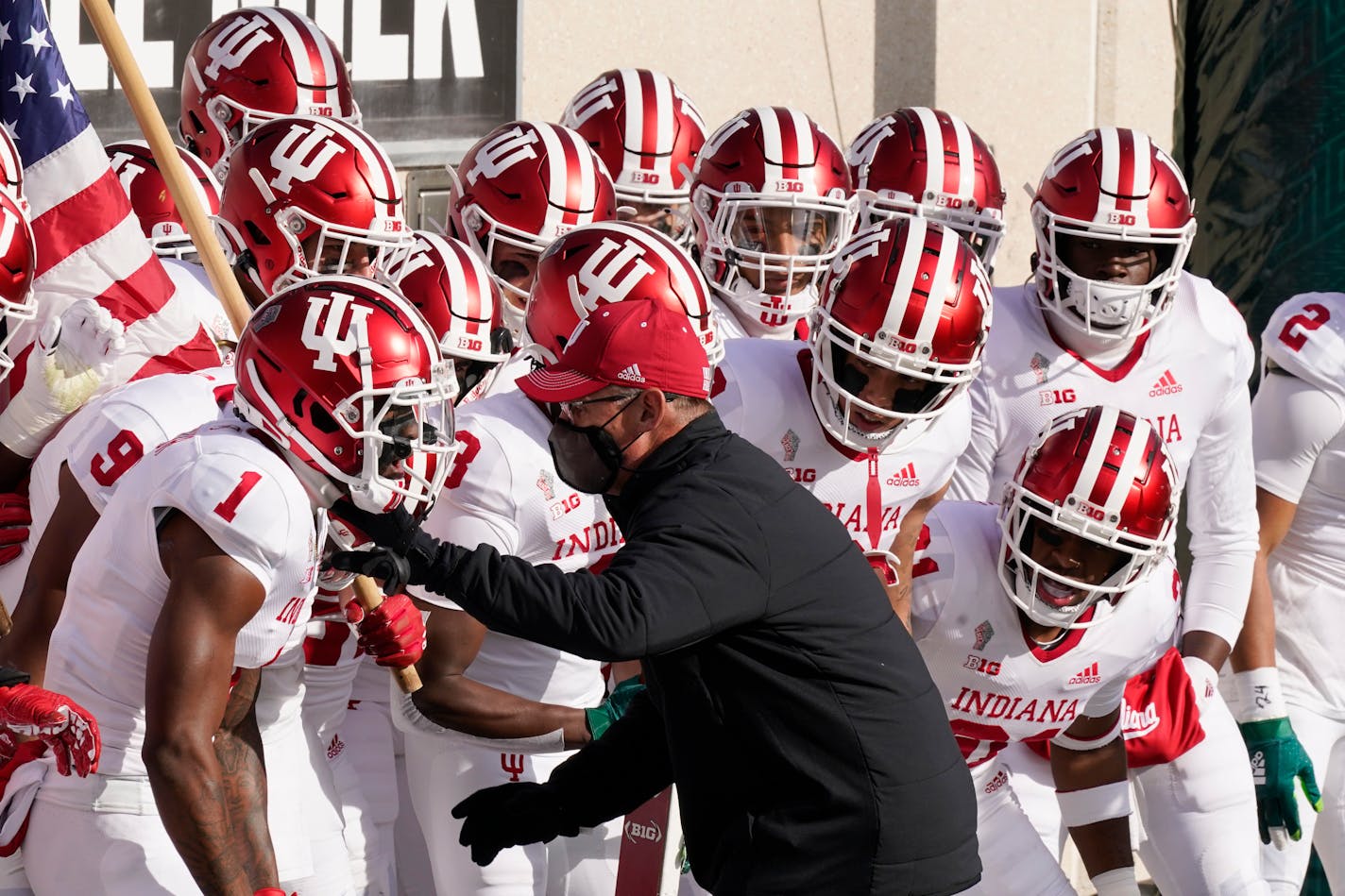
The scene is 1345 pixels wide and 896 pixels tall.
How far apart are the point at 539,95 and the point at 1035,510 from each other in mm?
3107

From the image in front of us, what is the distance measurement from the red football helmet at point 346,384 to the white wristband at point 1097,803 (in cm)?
177

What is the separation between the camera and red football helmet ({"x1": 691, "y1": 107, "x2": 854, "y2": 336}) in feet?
15.3

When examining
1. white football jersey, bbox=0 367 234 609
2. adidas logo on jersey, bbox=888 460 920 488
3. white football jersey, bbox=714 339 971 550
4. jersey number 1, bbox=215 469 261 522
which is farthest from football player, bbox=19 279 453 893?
adidas logo on jersey, bbox=888 460 920 488

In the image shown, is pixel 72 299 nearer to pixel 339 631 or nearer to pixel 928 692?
pixel 339 631

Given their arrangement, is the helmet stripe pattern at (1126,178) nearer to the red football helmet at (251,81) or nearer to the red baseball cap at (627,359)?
the red football helmet at (251,81)

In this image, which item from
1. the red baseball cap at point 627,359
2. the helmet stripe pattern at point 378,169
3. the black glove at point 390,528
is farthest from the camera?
the helmet stripe pattern at point 378,169

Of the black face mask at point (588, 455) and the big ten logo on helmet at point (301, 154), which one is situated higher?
the big ten logo on helmet at point (301, 154)

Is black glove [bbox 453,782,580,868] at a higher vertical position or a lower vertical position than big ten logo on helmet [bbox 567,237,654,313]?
lower

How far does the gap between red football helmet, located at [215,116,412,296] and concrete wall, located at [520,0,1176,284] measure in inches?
106

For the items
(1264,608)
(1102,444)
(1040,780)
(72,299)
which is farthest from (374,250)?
(1264,608)

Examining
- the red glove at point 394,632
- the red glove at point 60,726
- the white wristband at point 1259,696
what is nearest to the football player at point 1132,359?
the white wristband at point 1259,696

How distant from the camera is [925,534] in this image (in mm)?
4137

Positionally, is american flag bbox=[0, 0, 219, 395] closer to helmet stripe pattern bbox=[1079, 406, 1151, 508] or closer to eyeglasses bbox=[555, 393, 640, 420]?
eyeglasses bbox=[555, 393, 640, 420]

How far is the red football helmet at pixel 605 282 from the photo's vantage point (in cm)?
386
